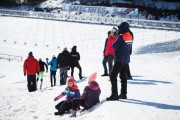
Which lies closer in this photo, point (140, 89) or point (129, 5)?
point (140, 89)

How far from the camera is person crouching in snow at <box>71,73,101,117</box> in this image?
8.48m

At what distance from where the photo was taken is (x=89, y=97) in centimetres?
855

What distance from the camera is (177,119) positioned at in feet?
22.0

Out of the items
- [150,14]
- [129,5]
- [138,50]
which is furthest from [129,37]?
[129,5]

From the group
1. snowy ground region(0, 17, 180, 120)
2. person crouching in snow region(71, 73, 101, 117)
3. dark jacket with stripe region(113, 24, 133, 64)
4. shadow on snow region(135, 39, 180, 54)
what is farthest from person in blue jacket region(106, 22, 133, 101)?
shadow on snow region(135, 39, 180, 54)

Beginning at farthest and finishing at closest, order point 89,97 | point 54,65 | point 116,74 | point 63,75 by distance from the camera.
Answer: point 54,65
point 63,75
point 89,97
point 116,74

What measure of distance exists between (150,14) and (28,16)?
61.3ft

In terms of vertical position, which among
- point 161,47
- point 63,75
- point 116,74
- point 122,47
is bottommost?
point 63,75

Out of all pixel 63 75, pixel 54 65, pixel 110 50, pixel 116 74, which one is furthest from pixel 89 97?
pixel 54 65

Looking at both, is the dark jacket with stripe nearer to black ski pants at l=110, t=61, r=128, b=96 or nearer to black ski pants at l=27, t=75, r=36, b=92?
black ski pants at l=110, t=61, r=128, b=96

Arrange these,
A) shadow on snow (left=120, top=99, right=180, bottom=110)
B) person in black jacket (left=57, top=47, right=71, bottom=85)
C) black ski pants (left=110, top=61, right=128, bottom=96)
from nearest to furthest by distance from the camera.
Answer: shadow on snow (left=120, top=99, right=180, bottom=110)
black ski pants (left=110, top=61, right=128, bottom=96)
person in black jacket (left=57, top=47, right=71, bottom=85)

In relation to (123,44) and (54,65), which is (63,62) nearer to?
(54,65)

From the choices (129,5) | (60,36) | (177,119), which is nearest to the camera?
(177,119)

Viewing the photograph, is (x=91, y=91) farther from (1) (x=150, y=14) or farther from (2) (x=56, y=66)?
(1) (x=150, y=14)
